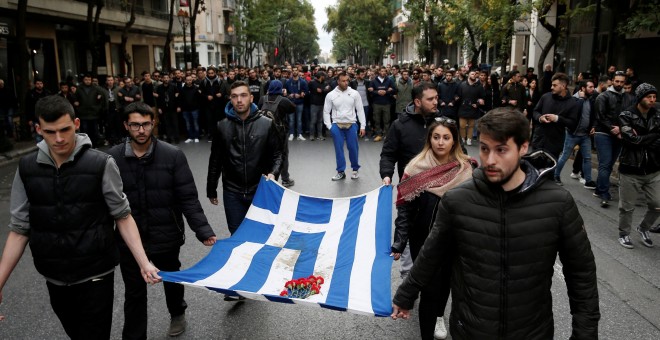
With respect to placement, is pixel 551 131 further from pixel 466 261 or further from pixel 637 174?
pixel 466 261

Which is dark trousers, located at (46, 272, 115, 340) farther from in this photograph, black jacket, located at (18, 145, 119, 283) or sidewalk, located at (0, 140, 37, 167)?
sidewalk, located at (0, 140, 37, 167)

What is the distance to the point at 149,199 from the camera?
4242mm

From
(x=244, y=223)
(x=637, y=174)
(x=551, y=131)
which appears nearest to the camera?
(x=244, y=223)

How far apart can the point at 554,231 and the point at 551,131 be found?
7.05m

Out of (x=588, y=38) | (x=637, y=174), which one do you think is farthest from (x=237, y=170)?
(x=588, y=38)

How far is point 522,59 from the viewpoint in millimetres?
29375

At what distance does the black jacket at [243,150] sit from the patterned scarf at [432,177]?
1705 mm

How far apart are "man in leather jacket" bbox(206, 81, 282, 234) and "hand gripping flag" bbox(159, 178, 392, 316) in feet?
0.61

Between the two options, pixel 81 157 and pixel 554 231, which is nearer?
pixel 554 231

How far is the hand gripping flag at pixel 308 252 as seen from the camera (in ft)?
12.8

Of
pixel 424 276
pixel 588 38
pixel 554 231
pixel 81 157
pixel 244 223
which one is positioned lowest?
pixel 244 223

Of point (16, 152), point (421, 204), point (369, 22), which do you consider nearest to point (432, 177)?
point (421, 204)

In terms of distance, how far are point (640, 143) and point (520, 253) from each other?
508cm

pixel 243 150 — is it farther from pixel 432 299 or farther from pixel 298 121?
pixel 298 121
